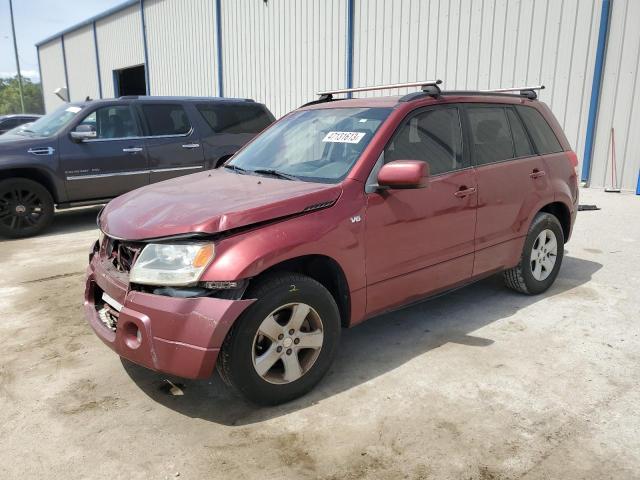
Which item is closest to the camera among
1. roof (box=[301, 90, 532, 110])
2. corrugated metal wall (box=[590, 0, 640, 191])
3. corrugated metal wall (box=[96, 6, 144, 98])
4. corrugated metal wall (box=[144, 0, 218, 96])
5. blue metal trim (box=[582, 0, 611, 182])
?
roof (box=[301, 90, 532, 110])

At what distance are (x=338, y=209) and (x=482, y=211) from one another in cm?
142

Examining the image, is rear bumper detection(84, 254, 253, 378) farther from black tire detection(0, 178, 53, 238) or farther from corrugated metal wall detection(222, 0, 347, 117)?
corrugated metal wall detection(222, 0, 347, 117)

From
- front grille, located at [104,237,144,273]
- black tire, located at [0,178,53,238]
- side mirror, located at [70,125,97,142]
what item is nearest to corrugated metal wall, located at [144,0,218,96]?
side mirror, located at [70,125,97,142]

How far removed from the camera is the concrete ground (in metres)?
2.43

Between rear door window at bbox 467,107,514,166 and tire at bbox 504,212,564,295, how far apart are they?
73cm

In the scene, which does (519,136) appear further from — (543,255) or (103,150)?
(103,150)

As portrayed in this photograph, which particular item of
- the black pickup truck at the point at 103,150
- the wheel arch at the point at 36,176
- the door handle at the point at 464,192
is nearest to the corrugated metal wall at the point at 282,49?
the black pickup truck at the point at 103,150

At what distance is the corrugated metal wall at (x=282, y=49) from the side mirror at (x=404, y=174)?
1044cm

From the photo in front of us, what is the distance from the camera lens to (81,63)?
1125 inches

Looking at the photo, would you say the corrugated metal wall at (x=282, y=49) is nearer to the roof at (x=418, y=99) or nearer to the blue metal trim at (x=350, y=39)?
the blue metal trim at (x=350, y=39)

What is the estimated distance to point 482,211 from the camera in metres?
3.86

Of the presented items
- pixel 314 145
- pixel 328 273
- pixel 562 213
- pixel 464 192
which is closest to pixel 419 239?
pixel 464 192

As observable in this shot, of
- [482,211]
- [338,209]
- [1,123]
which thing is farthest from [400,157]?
[1,123]

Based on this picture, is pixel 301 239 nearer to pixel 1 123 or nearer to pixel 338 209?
pixel 338 209
